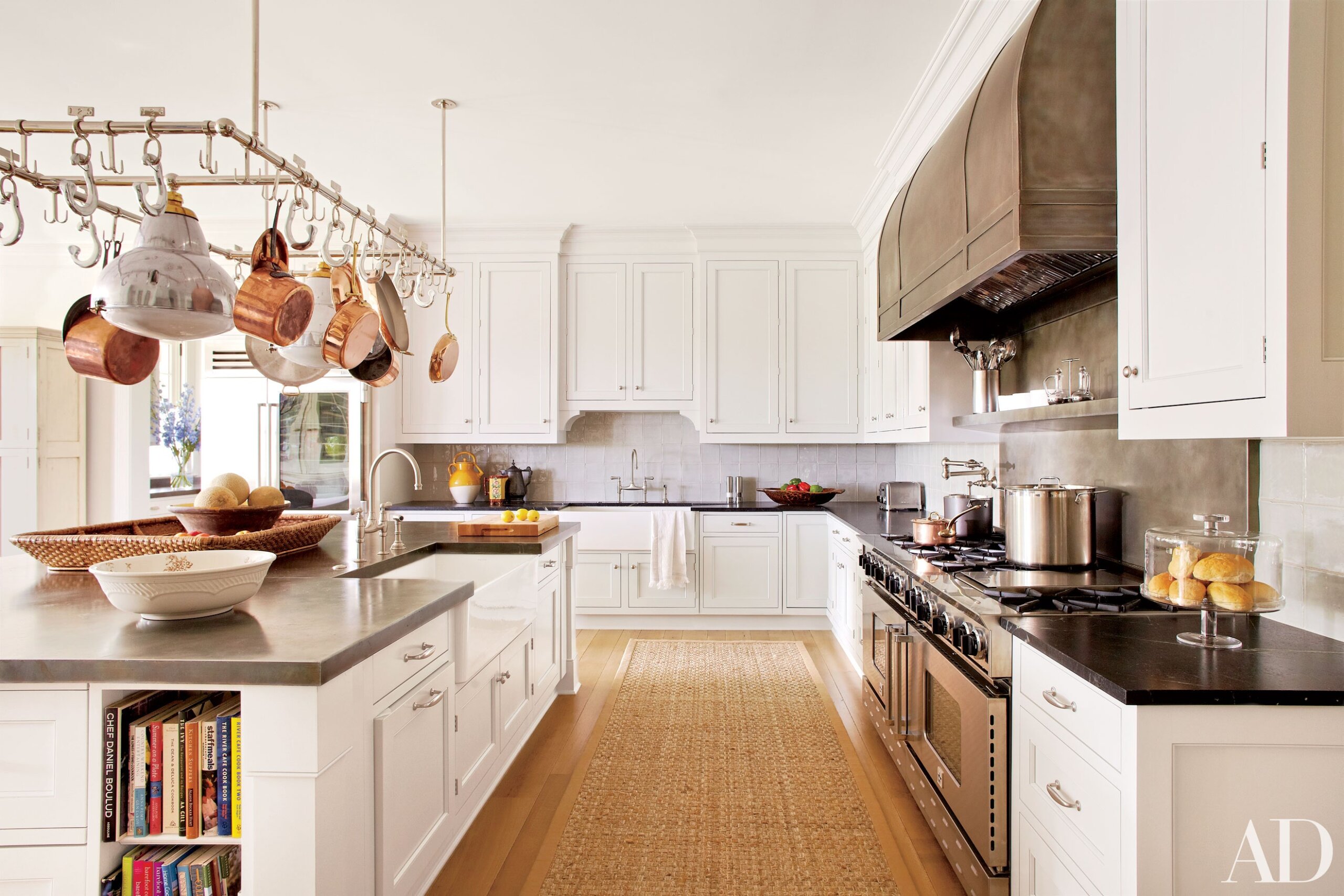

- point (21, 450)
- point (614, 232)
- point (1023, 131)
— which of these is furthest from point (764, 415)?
point (21, 450)

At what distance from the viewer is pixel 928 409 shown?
355 cm

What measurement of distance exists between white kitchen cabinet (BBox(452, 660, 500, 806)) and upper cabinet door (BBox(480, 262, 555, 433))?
2.84 meters

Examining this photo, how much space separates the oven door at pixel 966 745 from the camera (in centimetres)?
177

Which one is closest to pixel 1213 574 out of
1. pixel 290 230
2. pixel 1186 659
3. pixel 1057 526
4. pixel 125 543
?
pixel 1186 659

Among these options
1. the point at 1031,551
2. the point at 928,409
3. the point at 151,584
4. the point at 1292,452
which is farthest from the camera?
A: the point at 928,409

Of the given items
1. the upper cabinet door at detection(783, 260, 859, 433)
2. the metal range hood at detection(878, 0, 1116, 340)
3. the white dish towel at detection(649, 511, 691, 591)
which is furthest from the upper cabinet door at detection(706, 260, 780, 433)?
the metal range hood at detection(878, 0, 1116, 340)

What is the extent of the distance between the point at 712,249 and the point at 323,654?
169 inches

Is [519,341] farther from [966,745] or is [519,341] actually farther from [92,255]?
[966,745]

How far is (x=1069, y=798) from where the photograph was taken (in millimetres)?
1491

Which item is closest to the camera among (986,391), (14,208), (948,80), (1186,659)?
(1186,659)

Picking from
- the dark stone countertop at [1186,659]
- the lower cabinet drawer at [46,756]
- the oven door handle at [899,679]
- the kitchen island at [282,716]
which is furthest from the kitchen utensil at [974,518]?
the lower cabinet drawer at [46,756]

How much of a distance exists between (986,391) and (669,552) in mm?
2437

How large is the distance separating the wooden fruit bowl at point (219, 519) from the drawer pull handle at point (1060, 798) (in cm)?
237

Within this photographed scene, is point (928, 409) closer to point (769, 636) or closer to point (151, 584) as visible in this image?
point (769, 636)
